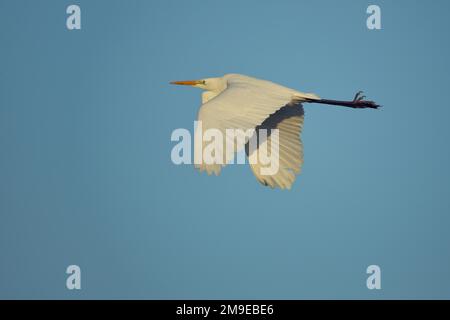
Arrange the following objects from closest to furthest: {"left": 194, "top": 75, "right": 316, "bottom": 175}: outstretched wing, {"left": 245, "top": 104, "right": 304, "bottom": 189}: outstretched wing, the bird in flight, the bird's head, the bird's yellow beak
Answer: {"left": 194, "top": 75, "right": 316, "bottom": 175}: outstretched wing → the bird in flight → {"left": 245, "top": 104, "right": 304, "bottom": 189}: outstretched wing → the bird's head → the bird's yellow beak

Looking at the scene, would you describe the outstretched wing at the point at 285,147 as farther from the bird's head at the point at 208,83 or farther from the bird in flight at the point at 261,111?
the bird's head at the point at 208,83

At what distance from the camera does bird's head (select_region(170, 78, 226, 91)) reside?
44.0ft

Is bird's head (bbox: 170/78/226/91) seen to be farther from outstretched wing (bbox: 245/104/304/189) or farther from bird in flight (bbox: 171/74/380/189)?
outstretched wing (bbox: 245/104/304/189)

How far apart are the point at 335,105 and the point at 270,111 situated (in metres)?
2.92

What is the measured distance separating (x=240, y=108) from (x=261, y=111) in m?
0.28

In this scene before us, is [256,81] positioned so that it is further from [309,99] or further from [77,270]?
[77,270]

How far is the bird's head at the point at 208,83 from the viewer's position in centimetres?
1340

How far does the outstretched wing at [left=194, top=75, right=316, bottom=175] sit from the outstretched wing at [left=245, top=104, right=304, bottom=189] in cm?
69

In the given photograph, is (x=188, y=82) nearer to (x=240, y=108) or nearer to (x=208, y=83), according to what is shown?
(x=208, y=83)

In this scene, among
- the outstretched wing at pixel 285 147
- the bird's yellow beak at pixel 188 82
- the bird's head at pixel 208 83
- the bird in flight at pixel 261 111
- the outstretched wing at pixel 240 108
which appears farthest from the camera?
the bird's yellow beak at pixel 188 82

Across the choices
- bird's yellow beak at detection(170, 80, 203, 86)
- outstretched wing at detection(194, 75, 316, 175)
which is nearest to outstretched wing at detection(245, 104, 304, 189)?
outstretched wing at detection(194, 75, 316, 175)

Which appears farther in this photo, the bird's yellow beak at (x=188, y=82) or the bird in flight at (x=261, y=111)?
the bird's yellow beak at (x=188, y=82)

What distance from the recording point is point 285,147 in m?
12.7

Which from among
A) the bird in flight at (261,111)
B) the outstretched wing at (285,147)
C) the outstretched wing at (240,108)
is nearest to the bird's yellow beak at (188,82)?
the bird in flight at (261,111)
